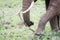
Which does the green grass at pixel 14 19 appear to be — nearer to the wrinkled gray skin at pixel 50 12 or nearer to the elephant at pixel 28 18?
the elephant at pixel 28 18

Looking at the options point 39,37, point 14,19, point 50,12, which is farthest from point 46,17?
point 14,19

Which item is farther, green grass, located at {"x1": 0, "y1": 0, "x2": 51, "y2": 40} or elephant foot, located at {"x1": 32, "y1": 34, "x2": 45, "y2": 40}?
green grass, located at {"x1": 0, "y1": 0, "x2": 51, "y2": 40}

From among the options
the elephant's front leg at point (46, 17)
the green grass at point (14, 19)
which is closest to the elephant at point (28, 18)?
the green grass at point (14, 19)

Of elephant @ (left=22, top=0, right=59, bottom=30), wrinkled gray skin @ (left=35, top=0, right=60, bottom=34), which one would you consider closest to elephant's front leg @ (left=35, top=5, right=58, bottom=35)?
wrinkled gray skin @ (left=35, top=0, right=60, bottom=34)

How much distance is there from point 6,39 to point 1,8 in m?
3.70

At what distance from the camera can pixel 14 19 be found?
945 cm

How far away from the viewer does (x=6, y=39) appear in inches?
290

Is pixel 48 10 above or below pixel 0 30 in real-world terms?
above

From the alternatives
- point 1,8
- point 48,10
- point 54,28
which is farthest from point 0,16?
point 48,10

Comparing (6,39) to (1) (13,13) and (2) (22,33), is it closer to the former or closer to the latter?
(2) (22,33)

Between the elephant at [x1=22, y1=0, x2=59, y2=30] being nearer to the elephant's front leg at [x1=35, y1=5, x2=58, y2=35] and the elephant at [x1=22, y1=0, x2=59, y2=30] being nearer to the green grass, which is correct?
the green grass

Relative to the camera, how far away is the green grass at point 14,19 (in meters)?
7.72

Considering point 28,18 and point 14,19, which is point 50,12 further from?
point 14,19

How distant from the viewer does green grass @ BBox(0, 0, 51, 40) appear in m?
7.72
